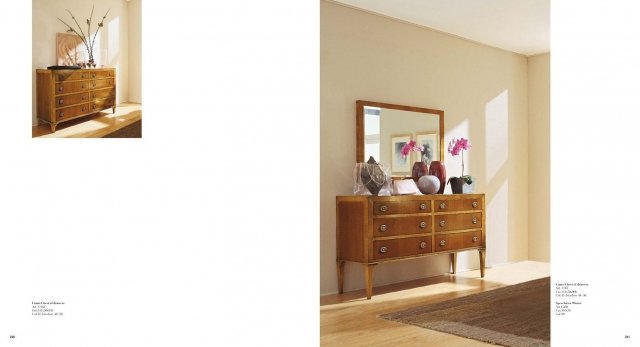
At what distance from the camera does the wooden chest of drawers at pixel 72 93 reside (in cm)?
188

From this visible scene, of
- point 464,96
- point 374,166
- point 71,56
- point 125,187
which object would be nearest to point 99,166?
point 125,187

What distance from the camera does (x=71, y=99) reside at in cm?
191

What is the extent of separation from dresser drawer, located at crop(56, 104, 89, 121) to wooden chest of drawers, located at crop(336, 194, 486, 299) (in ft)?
9.17

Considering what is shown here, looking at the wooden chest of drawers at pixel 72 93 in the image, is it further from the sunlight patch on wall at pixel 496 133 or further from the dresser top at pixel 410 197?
the sunlight patch on wall at pixel 496 133

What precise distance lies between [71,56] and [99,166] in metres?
0.37

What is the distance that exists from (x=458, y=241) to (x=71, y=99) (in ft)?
13.3

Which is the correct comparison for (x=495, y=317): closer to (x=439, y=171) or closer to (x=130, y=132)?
(x=439, y=171)

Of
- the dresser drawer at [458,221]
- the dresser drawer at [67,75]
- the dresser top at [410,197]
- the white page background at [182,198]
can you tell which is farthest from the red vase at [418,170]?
the dresser drawer at [67,75]

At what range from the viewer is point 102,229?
1895 millimetres

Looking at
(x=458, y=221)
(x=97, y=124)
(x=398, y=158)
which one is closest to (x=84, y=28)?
(x=97, y=124)

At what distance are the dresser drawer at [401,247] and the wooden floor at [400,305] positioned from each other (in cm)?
34

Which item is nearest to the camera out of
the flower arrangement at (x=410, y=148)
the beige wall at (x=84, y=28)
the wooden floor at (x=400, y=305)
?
the beige wall at (x=84, y=28)
